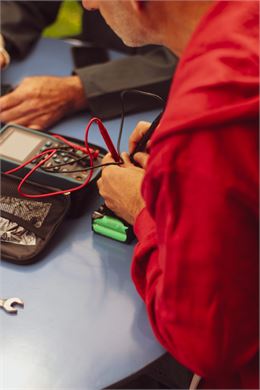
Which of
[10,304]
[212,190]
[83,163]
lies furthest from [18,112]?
[212,190]

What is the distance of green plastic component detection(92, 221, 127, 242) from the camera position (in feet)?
2.55

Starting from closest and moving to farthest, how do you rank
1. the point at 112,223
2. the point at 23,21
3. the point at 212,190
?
the point at 212,190, the point at 112,223, the point at 23,21

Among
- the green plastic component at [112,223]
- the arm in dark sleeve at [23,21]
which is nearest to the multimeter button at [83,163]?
the green plastic component at [112,223]

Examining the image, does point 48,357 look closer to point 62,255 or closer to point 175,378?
point 62,255

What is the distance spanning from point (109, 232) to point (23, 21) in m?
0.76

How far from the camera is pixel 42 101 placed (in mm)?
1029

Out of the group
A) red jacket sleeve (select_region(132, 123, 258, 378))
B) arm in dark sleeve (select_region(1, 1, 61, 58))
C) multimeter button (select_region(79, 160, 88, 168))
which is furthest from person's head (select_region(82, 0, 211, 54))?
arm in dark sleeve (select_region(1, 1, 61, 58))

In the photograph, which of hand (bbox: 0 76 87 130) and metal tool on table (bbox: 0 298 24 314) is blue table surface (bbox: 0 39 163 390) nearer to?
metal tool on table (bbox: 0 298 24 314)

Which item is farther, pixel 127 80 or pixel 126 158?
pixel 127 80

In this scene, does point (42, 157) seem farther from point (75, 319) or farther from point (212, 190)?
point (212, 190)

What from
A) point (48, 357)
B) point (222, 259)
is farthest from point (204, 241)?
point (48, 357)

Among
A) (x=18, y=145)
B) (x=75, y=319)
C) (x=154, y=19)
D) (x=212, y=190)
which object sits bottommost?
(x=75, y=319)

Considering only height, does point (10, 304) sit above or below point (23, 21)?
below

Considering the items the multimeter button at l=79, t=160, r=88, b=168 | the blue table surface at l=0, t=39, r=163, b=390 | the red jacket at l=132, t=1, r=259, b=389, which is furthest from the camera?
the multimeter button at l=79, t=160, r=88, b=168
